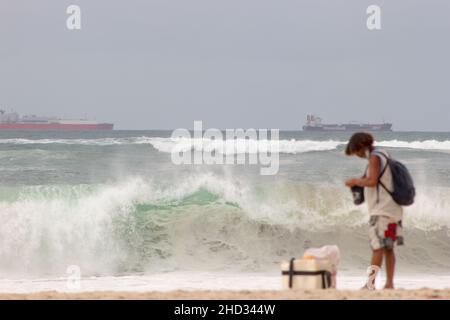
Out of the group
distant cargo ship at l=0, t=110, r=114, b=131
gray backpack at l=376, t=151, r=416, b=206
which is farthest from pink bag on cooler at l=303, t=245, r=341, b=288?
distant cargo ship at l=0, t=110, r=114, b=131

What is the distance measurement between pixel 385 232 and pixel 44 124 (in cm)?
8925

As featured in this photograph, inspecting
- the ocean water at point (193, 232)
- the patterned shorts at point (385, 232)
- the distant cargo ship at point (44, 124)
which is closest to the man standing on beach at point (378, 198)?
the patterned shorts at point (385, 232)

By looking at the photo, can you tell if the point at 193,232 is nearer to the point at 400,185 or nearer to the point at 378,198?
the point at 378,198

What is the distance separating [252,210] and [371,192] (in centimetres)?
969

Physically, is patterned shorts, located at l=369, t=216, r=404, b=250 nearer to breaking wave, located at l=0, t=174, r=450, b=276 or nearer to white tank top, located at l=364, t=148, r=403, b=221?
white tank top, located at l=364, t=148, r=403, b=221

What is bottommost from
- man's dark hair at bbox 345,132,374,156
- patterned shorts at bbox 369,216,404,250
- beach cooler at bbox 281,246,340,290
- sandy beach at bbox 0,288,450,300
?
sandy beach at bbox 0,288,450,300

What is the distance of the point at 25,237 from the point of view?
14.4m

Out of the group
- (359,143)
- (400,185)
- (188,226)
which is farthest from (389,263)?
(188,226)

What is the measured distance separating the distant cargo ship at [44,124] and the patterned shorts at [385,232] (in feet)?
282

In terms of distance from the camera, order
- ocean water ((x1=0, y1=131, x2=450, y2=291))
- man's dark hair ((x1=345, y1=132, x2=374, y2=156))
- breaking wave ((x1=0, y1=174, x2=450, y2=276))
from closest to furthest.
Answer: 1. man's dark hair ((x1=345, y1=132, x2=374, y2=156))
2. ocean water ((x1=0, y1=131, x2=450, y2=291))
3. breaking wave ((x1=0, y1=174, x2=450, y2=276))

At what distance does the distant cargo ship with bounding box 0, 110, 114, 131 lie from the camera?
93.1 m

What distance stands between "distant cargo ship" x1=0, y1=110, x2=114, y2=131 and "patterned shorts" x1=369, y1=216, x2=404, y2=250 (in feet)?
282

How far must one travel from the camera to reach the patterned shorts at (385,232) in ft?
23.4

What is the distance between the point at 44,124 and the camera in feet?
309
